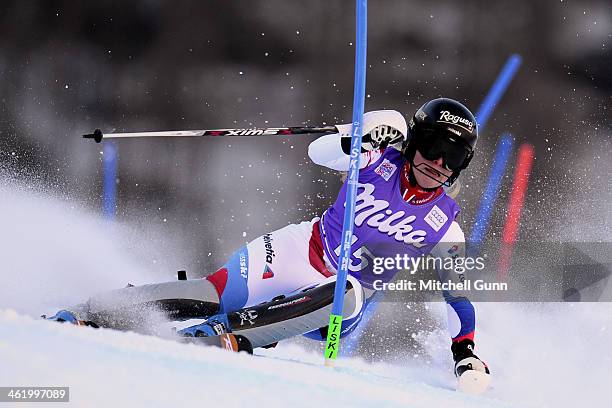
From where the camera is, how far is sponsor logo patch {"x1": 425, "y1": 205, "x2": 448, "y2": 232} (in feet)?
10.8

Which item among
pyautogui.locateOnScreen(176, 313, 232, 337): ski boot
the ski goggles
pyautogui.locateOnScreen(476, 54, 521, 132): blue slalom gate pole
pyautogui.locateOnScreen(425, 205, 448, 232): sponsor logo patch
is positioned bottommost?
pyautogui.locateOnScreen(176, 313, 232, 337): ski boot

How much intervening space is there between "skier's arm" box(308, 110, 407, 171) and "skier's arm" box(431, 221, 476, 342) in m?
0.48

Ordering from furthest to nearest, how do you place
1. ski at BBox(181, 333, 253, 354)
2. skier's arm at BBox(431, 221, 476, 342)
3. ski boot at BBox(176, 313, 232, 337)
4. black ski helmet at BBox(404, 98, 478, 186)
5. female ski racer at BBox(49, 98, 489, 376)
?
skier's arm at BBox(431, 221, 476, 342) < black ski helmet at BBox(404, 98, 478, 186) < female ski racer at BBox(49, 98, 489, 376) < ski boot at BBox(176, 313, 232, 337) < ski at BBox(181, 333, 253, 354)

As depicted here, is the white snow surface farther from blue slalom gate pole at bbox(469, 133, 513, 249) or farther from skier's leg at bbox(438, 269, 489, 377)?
blue slalom gate pole at bbox(469, 133, 513, 249)

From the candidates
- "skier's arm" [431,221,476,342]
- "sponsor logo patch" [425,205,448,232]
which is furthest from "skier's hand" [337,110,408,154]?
"skier's arm" [431,221,476,342]

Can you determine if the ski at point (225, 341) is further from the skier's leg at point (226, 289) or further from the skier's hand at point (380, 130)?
the skier's hand at point (380, 130)

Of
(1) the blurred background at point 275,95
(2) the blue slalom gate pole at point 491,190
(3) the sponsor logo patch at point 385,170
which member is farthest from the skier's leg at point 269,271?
(2) the blue slalom gate pole at point 491,190

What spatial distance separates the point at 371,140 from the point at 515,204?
2600 mm

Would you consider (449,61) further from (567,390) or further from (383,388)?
(383,388)

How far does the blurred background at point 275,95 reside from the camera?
516cm

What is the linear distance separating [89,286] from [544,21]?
3.55 metres

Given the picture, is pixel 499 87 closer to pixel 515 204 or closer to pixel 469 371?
pixel 515 204

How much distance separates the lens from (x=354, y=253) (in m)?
3.33

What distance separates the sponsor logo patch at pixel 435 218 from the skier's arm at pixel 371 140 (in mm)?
322
